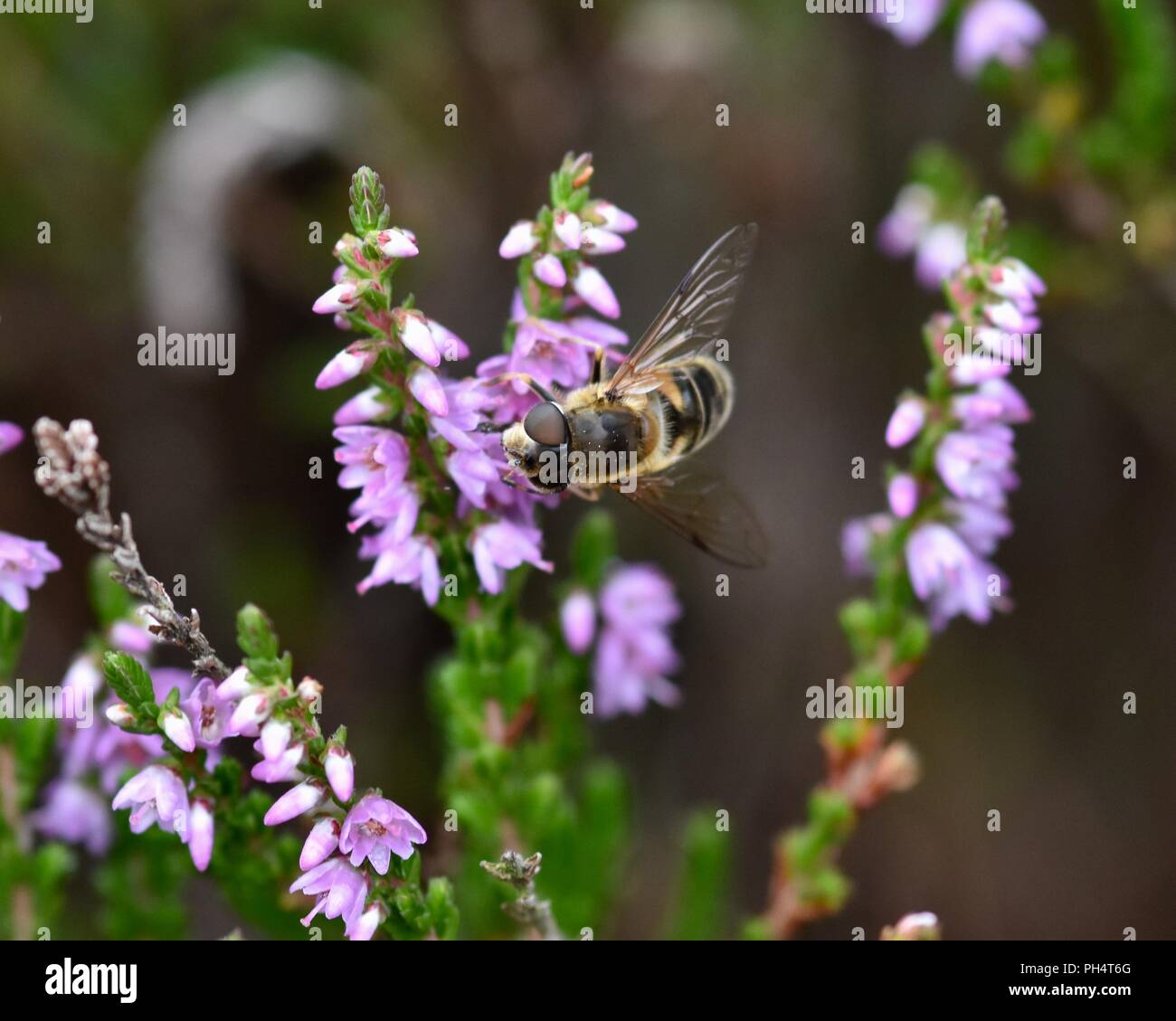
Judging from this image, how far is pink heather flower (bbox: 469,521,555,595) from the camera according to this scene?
3.62 m

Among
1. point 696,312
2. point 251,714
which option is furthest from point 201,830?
point 696,312

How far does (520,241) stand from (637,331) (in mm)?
3464

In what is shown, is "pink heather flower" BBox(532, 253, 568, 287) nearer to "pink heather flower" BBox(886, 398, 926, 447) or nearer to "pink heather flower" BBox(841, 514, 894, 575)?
"pink heather flower" BBox(886, 398, 926, 447)

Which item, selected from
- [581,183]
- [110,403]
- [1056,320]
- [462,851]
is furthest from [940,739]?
[110,403]

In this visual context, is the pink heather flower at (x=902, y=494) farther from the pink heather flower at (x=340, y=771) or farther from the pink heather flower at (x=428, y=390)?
the pink heather flower at (x=340, y=771)

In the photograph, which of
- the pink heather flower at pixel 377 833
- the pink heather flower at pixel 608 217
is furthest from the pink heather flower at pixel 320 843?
the pink heather flower at pixel 608 217

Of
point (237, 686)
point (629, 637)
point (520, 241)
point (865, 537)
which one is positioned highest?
point (520, 241)

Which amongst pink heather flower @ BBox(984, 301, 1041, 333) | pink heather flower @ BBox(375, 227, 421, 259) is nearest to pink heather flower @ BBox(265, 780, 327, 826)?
pink heather flower @ BBox(375, 227, 421, 259)

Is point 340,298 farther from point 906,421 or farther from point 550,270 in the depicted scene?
point 906,421

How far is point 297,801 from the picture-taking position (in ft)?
10.0

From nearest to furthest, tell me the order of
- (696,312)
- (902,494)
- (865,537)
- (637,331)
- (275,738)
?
(275,738)
(902,494)
(696,312)
(865,537)
(637,331)

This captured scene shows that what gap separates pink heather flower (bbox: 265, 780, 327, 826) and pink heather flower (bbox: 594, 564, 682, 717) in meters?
1.72

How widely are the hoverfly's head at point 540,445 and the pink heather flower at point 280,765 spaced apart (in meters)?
1.03
